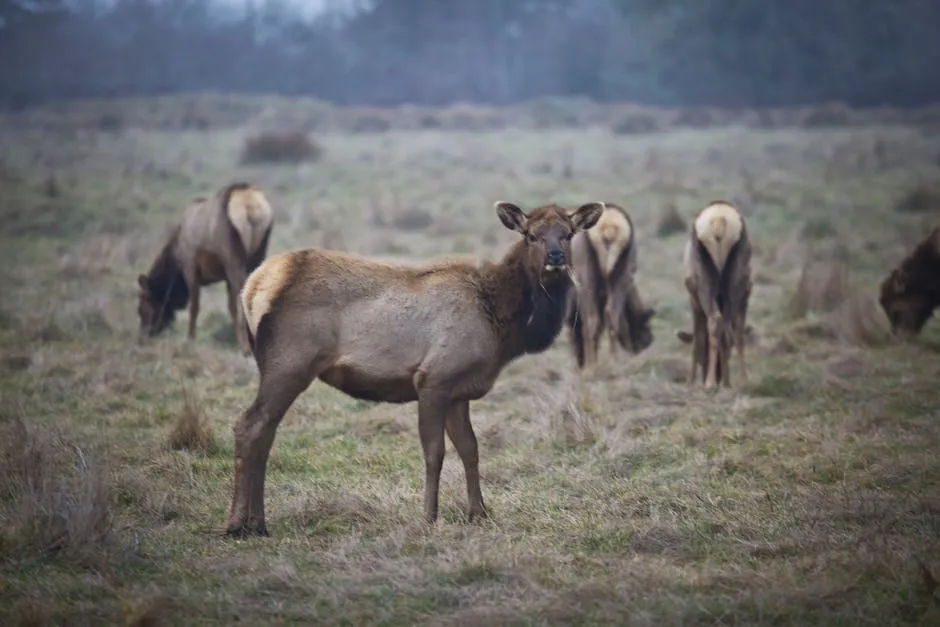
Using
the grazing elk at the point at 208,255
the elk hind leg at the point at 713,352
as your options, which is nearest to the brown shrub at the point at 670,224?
the grazing elk at the point at 208,255

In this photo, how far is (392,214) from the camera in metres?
22.7

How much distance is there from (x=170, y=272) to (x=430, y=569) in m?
9.38

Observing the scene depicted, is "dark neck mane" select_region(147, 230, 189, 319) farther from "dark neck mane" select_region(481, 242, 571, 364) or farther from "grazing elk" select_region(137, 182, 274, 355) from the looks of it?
"dark neck mane" select_region(481, 242, 571, 364)

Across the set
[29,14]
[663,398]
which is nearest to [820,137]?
[663,398]

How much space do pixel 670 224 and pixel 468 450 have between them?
14095mm

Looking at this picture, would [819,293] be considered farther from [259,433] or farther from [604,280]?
[259,433]

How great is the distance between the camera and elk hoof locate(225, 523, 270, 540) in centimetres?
712

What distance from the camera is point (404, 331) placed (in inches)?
292

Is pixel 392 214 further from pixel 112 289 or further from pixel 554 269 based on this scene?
pixel 554 269

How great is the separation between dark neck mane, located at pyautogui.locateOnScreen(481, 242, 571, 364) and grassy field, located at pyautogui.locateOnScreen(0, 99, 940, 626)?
1021 millimetres

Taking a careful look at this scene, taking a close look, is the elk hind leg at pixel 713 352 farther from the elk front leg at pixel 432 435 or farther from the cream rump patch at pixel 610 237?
the elk front leg at pixel 432 435

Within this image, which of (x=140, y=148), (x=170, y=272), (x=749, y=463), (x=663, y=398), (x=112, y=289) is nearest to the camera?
(x=749, y=463)

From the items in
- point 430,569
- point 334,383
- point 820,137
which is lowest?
point 430,569

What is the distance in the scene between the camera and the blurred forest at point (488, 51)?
5791 centimetres
